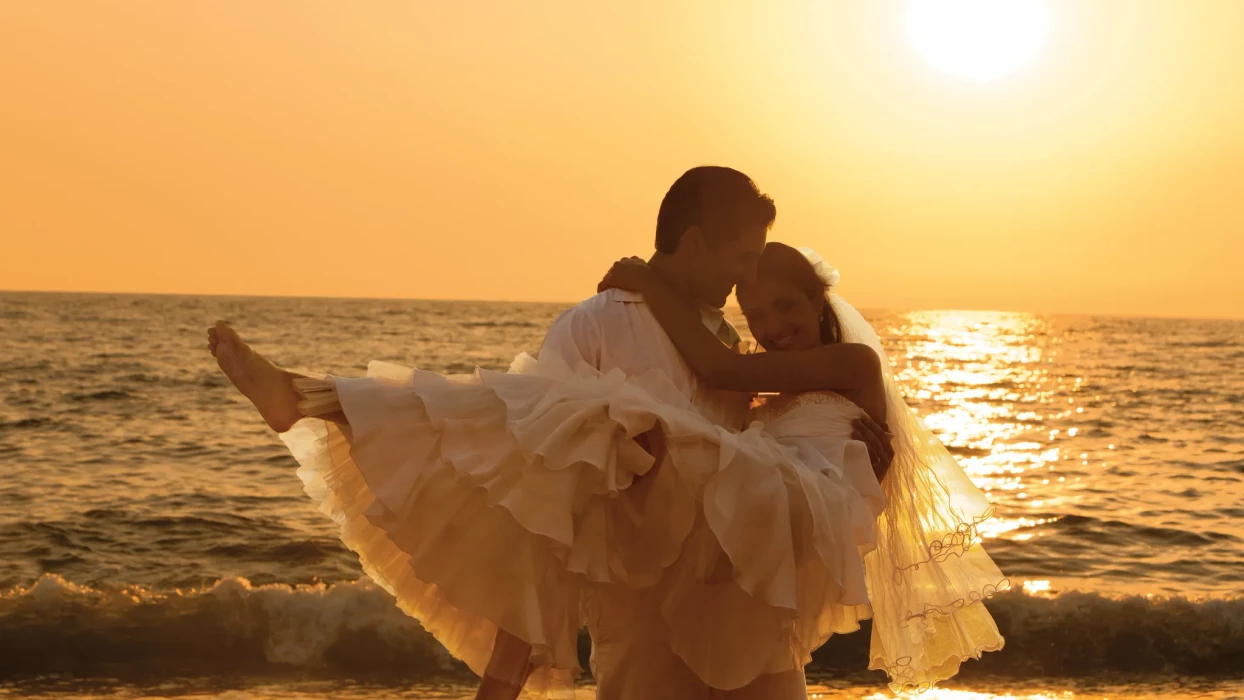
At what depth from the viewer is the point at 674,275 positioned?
12.6 feet

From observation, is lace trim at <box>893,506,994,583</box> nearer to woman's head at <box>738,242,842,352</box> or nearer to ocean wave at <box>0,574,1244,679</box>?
woman's head at <box>738,242,842,352</box>

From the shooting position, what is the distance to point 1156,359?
47656 mm

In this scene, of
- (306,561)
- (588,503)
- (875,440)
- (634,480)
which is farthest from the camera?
(306,561)

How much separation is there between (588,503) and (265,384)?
3.24 ft

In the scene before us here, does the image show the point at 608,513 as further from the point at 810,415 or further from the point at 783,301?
the point at 783,301

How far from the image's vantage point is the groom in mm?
3666

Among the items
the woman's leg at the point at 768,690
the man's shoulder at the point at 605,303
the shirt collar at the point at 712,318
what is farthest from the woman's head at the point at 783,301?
the woman's leg at the point at 768,690

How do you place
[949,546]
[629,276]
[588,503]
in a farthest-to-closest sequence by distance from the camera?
1. [949,546]
2. [629,276]
3. [588,503]

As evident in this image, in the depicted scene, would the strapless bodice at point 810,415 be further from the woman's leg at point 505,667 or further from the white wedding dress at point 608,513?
the woman's leg at point 505,667

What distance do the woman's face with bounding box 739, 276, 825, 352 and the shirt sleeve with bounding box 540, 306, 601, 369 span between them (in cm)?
67

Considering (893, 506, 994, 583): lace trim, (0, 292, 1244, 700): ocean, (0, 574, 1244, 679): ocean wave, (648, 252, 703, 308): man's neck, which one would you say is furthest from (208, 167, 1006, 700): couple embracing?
(0, 574, 1244, 679): ocean wave

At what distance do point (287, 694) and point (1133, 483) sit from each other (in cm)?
1446

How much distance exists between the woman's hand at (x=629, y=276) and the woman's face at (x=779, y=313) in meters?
0.47

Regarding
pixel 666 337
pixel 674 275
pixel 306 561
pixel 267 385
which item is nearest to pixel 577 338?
pixel 666 337
